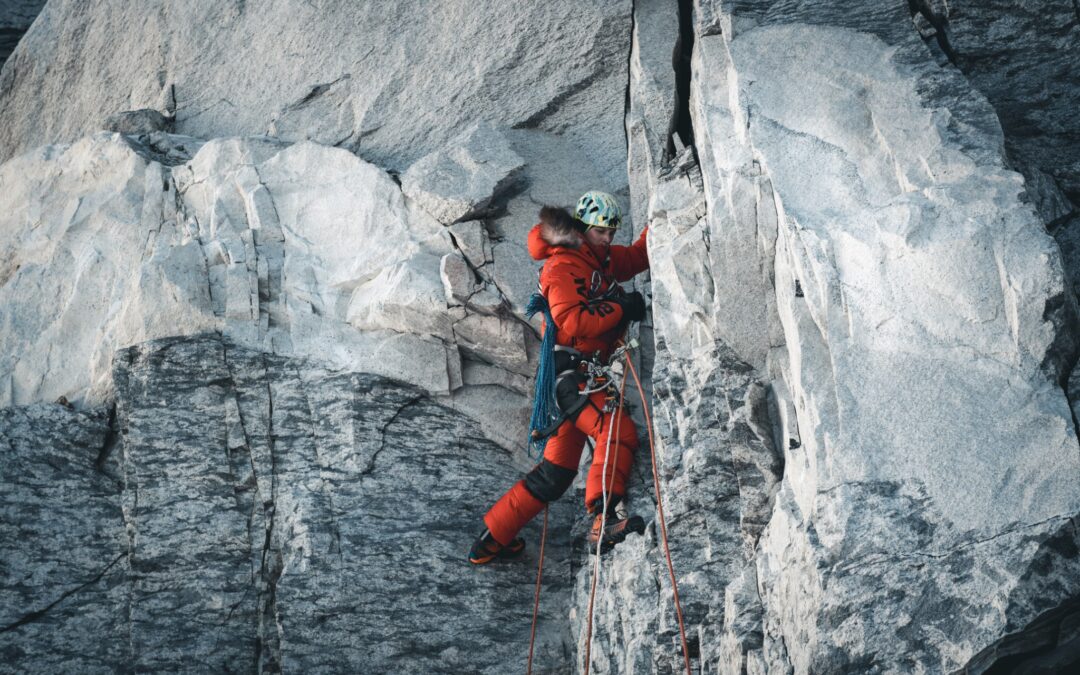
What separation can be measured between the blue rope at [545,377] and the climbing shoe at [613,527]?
1.75 feet

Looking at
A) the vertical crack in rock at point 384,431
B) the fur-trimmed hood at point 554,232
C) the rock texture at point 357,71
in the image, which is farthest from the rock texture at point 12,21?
the fur-trimmed hood at point 554,232

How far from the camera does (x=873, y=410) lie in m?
3.72

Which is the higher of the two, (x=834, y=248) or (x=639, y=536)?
(x=834, y=248)

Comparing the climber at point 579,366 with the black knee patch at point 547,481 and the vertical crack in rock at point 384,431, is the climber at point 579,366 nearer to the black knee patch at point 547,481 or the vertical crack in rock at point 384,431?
the black knee patch at point 547,481

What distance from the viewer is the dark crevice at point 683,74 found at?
5961 mm

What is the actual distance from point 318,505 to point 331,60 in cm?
311

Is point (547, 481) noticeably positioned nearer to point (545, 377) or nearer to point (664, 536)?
point (545, 377)

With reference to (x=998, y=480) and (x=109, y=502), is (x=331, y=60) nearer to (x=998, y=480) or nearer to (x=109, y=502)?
(x=109, y=502)

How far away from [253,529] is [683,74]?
3618mm

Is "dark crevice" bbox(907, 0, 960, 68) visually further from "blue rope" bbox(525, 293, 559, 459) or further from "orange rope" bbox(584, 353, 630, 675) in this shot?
"blue rope" bbox(525, 293, 559, 459)

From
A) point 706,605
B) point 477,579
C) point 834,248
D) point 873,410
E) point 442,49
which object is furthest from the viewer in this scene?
point 442,49

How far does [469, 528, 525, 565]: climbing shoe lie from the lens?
557 centimetres

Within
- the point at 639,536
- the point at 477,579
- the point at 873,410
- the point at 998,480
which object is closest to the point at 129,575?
the point at 477,579

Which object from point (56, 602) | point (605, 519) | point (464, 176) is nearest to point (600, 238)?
point (464, 176)
